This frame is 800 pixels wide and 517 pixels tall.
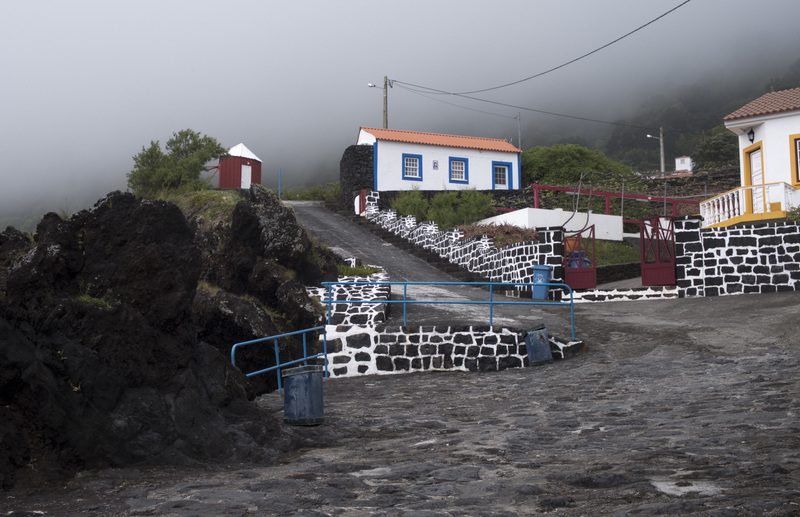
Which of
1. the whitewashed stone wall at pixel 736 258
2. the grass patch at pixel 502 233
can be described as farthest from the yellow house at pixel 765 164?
the grass patch at pixel 502 233

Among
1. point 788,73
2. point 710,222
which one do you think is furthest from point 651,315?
point 788,73

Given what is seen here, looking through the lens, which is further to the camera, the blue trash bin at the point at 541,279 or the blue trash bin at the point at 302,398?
the blue trash bin at the point at 541,279

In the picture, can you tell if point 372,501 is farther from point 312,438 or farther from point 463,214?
point 463,214

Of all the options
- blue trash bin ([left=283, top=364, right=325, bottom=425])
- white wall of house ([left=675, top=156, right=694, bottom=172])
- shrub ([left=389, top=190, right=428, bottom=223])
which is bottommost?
blue trash bin ([left=283, top=364, right=325, bottom=425])

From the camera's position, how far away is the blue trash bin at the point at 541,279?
1822 centimetres

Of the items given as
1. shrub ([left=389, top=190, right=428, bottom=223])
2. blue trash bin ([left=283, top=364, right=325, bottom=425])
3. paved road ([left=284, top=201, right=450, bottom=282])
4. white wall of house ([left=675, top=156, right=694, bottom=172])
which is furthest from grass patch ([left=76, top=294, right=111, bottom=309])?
white wall of house ([left=675, top=156, right=694, bottom=172])

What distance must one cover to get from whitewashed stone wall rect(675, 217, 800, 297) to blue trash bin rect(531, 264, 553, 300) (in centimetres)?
304

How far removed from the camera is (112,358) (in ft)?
19.5

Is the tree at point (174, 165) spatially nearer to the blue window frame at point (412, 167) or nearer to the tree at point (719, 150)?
the blue window frame at point (412, 167)

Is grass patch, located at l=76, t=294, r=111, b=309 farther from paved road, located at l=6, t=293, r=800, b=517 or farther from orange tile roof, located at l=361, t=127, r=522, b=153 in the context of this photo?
orange tile roof, located at l=361, t=127, r=522, b=153

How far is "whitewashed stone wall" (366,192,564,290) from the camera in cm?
1873

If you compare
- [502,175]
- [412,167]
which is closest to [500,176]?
[502,175]

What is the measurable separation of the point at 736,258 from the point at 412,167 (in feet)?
55.1

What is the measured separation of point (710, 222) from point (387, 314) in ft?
39.7
